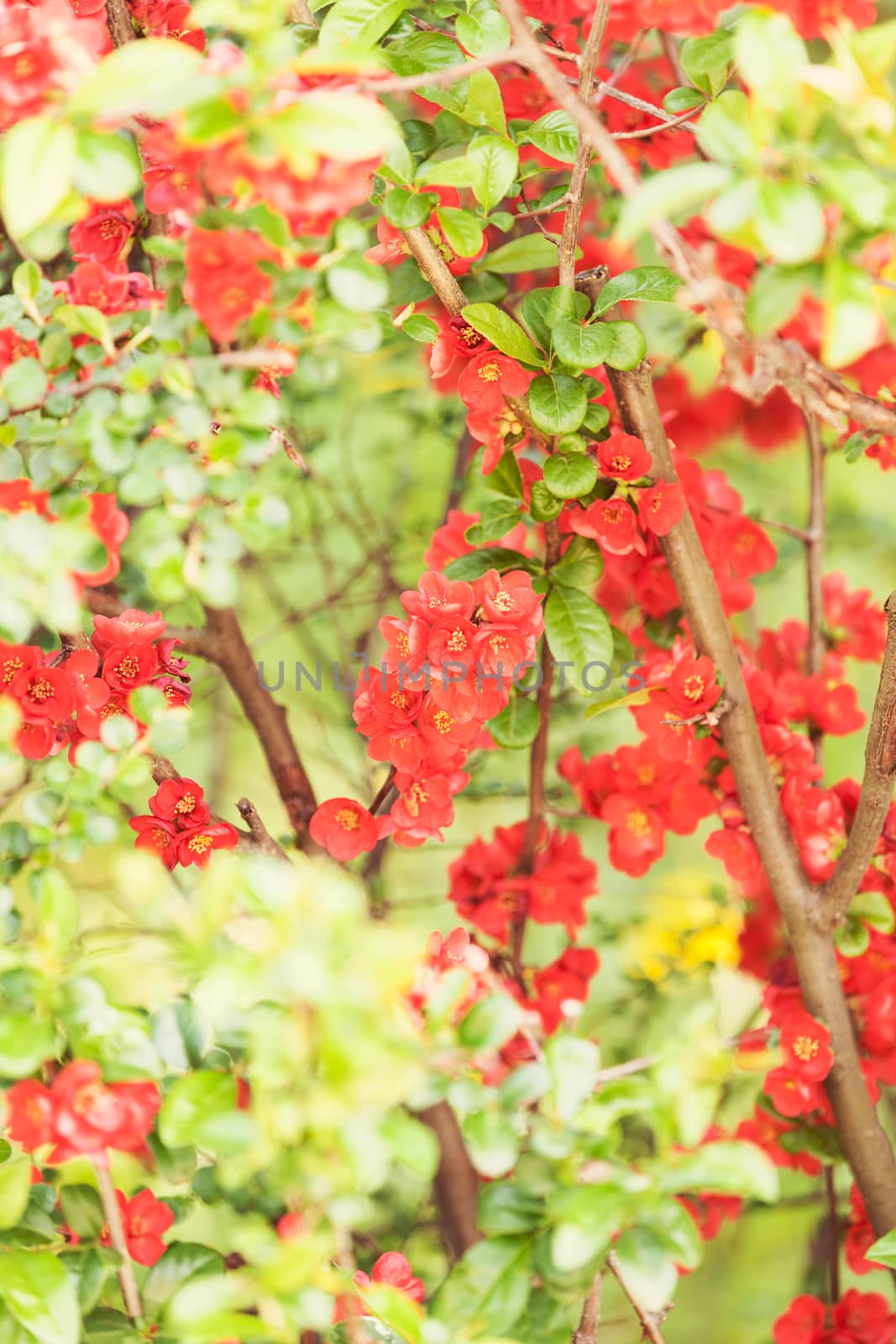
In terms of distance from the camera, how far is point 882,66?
0.49m

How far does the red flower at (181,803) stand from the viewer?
771 millimetres

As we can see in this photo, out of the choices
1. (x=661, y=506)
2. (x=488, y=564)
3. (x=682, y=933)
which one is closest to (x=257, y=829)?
(x=488, y=564)

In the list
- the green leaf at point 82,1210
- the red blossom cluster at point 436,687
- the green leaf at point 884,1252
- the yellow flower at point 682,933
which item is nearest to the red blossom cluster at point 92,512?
the red blossom cluster at point 436,687

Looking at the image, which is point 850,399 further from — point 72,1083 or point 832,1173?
point 832,1173

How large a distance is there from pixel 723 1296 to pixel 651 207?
1.30 m

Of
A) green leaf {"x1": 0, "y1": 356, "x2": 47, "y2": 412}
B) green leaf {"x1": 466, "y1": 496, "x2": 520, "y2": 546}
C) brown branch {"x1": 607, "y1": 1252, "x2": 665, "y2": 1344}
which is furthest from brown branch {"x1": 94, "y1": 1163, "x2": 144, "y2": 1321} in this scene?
green leaf {"x1": 466, "y1": 496, "x2": 520, "y2": 546}

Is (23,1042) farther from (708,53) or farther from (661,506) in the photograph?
(708,53)

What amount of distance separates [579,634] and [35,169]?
1.50ft

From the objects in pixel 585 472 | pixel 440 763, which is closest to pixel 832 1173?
pixel 440 763

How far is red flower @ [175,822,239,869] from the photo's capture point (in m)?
0.76

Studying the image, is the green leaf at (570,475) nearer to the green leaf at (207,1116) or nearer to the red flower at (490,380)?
the red flower at (490,380)

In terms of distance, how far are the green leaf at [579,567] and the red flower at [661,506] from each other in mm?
57

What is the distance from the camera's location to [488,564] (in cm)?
84

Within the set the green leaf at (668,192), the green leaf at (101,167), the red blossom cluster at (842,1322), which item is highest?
the green leaf at (101,167)
